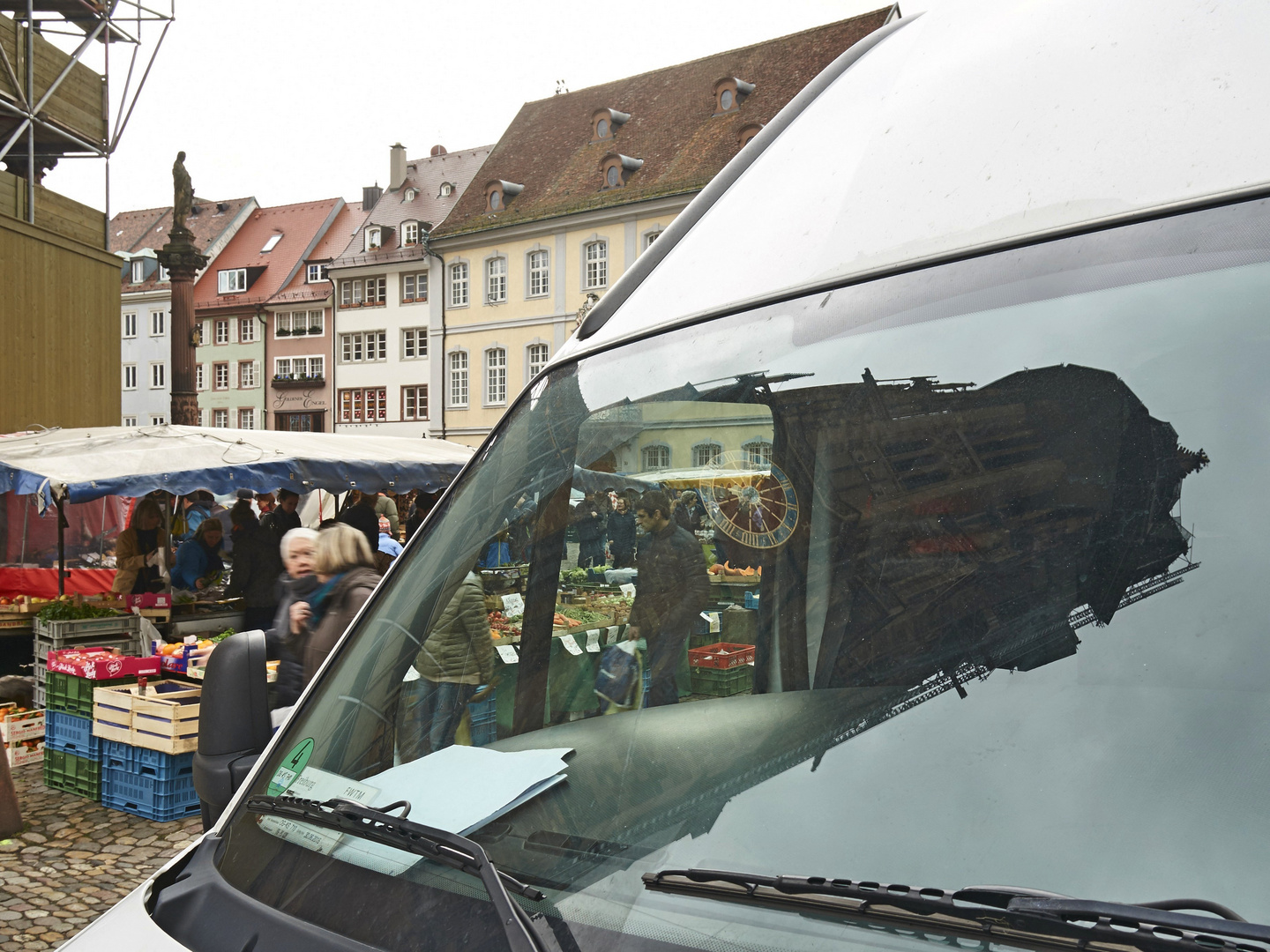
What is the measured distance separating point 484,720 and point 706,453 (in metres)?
0.53

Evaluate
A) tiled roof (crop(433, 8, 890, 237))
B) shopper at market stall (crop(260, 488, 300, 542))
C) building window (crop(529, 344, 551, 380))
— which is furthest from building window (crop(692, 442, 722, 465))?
building window (crop(529, 344, 551, 380))

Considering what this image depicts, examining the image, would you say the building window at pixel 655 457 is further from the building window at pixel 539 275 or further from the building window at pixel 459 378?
the building window at pixel 459 378

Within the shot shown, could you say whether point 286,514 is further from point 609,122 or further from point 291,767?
point 609,122

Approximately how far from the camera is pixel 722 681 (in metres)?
1.50

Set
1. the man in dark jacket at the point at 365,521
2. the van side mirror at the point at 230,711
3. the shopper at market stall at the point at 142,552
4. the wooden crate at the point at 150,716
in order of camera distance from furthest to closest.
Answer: the man in dark jacket at the point at 365,521, the shopper at market stall at the point at 142,552, the wooden crate at the point at 150,716, the van side mirror at the point at 230,711

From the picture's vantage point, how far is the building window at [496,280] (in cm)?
4319

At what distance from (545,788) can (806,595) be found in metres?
0.43

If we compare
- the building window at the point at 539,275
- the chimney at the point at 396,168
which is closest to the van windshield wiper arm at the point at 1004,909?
the building window at the point at 539,275

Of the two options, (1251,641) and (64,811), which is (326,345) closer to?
(64,811)

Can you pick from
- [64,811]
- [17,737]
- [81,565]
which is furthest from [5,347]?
[64,811]

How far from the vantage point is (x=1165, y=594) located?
1200mm

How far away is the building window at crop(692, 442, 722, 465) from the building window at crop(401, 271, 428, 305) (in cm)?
4872

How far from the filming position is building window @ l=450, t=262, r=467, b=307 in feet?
148

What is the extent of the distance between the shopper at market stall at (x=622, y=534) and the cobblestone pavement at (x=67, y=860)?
5.07m
